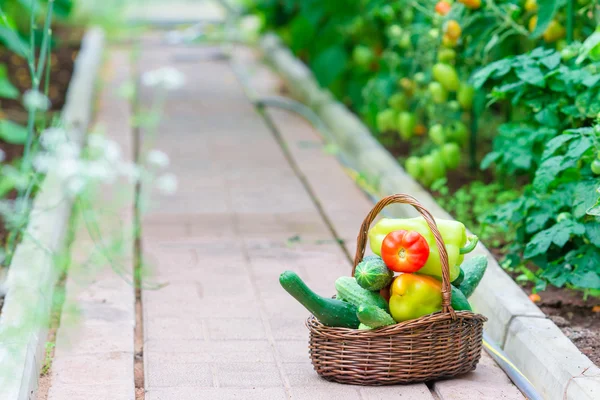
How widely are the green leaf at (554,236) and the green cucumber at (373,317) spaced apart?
0.94m

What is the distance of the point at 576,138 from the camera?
4.03 m

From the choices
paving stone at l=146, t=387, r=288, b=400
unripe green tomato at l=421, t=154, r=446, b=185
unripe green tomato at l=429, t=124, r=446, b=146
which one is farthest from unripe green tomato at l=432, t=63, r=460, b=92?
paving stone at l=146, t=387, r=288, b=400

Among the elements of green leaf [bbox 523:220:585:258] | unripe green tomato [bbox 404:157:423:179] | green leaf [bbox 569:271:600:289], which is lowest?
unripe green tomato [bbox 404:157:423:179]

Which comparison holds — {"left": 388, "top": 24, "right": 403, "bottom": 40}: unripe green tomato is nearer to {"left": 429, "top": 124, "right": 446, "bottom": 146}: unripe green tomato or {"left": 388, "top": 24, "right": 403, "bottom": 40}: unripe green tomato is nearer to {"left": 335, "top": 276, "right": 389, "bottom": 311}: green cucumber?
{"left": 429, "top": 124, "right": 446, "bottom": 146}: unripe green tomato

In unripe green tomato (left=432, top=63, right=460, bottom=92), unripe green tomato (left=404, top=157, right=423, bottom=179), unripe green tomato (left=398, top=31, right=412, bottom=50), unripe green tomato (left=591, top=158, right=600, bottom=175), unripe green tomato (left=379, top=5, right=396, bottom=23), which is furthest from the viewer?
unripe green tomato (left=379, top=5, right=396, bottom=23)

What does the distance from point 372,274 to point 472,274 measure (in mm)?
482

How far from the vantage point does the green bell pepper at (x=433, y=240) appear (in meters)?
3.49

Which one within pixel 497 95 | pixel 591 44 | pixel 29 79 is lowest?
pixel 29 79

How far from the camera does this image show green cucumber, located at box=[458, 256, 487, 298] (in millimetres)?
3674

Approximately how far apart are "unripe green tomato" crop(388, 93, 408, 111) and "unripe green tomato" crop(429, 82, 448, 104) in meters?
0.92

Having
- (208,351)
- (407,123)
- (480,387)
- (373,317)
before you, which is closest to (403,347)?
(373,317)

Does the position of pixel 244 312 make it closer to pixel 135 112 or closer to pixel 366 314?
pixel 366 314

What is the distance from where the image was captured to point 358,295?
350 centimetres

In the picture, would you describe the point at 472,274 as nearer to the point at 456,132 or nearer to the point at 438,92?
the point at 438,92
